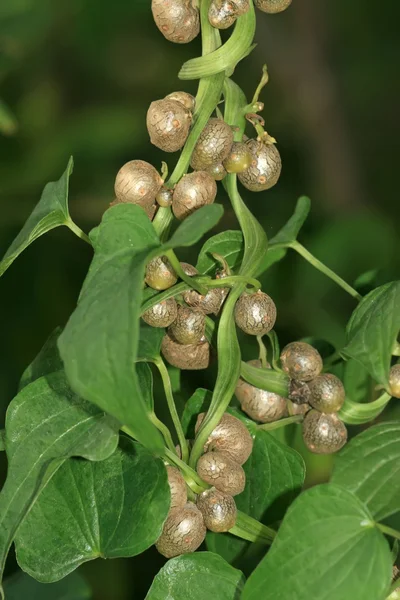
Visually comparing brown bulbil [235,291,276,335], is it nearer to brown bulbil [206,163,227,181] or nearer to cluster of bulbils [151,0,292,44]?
brown bulbil [206,163,227,181]

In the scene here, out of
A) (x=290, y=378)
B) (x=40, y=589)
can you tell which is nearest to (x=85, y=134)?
(x=40, y=589)

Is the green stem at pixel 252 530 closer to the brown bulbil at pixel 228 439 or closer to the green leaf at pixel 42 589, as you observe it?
the brown bulbil at pixel 228 439

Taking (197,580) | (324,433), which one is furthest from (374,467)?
(197,580)

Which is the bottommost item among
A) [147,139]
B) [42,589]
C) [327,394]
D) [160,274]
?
[42,589]

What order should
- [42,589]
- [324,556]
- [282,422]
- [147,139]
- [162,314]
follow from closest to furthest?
[324,556] < [162,314] < [282,422] < [42,589] < [147,139]

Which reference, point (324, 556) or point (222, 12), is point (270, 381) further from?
point (222, 12)

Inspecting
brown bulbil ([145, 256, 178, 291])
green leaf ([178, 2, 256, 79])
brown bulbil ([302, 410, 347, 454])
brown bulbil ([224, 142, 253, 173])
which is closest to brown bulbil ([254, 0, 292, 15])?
green leaf ([178, 2, 256, 79])

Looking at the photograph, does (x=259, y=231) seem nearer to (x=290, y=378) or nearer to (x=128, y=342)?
(x=290, y=378)
